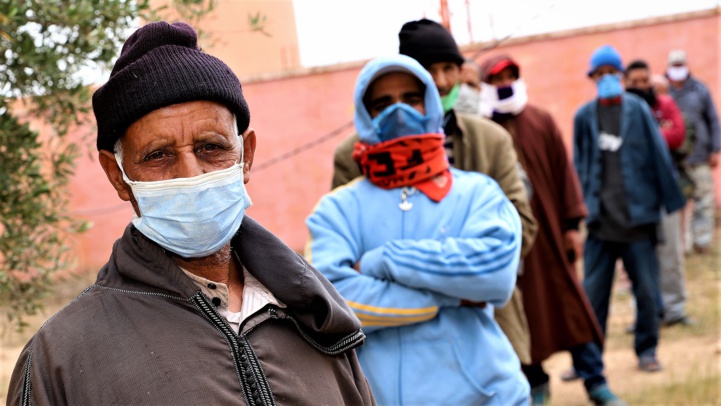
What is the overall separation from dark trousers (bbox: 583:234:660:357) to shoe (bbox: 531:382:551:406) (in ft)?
5.37

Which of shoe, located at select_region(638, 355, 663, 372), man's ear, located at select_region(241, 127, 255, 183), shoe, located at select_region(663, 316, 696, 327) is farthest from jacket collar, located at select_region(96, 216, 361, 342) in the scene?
shoe, located at select_region(663, 316, 696, 327)

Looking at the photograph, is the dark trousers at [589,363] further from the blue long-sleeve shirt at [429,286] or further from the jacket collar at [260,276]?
the jacket collar at [260,276]

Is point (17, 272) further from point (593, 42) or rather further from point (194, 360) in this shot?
point (593, 42)

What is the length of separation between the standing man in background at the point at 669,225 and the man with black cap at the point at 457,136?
4.25m

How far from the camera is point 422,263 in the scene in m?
3.41

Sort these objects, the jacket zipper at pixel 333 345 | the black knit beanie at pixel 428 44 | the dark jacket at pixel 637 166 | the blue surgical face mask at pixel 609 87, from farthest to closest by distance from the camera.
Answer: the blue surgical face mask at pixel 609 87 < the dark jacket at pixel 637 166 < the black knit beanie at pixel 428 44 < the jacket zipper at pixel 333 345

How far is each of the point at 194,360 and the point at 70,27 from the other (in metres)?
2.00

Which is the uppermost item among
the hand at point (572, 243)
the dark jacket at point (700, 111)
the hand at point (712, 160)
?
the hand at point (572, 243)

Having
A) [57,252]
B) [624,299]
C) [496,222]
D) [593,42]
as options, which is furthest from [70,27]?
[593,42]

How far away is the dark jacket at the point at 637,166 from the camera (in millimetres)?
7379

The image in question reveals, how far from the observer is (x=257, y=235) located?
2.56 metres

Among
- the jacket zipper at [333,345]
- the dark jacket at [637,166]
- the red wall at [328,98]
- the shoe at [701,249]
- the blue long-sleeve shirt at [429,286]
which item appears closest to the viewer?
the jacket zipper at [333,345]

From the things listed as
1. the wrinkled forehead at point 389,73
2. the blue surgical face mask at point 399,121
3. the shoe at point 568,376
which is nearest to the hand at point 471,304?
the blue surgical face mask at point 399,121

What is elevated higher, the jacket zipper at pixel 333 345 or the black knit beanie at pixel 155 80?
the black knit beanie at pixel 155 80
